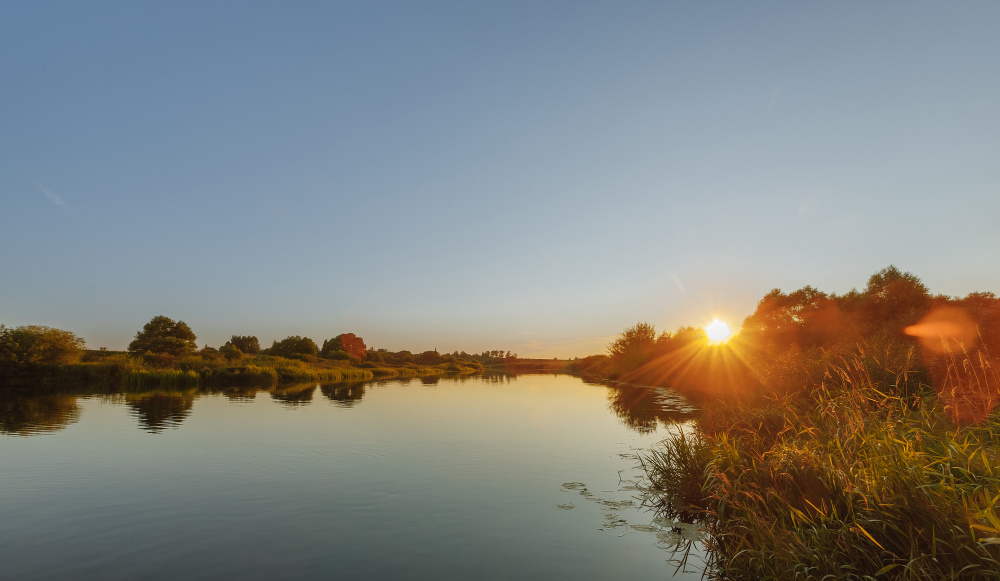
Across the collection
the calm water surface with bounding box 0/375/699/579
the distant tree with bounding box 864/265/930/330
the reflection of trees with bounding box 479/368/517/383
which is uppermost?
the distant tree with bounding box 864/265/930/330

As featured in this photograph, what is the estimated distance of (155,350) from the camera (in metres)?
47.4

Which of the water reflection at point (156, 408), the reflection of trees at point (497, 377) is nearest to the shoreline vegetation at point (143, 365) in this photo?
the water reflection at point (156, 408)

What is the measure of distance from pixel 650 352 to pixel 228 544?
71961 millimetres

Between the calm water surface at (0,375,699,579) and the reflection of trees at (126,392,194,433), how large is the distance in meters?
0.29

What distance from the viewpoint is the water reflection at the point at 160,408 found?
19888mm

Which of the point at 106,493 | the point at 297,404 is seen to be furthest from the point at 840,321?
the point at 106,493

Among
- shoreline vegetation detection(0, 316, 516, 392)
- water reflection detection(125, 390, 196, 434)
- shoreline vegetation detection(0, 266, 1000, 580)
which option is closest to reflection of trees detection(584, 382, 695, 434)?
shoreline vegetation detection(0, 266, 1000, 580)

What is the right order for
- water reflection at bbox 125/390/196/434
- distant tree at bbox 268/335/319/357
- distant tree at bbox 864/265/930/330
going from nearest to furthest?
water reflection at bbox 125/390/196/434
distant tree at bbox 864/265/930/330
distant tree at bbox 268/335/319/357

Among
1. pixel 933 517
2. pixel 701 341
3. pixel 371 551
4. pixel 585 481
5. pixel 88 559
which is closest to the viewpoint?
pixel 933 517

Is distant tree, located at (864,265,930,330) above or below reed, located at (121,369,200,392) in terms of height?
above

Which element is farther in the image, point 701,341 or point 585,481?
point 701,341

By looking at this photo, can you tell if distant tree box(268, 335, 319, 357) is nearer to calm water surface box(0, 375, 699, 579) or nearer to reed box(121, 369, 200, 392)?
reed box(121, 369, 200, 392)

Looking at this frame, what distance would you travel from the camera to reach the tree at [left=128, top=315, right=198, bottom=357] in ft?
156

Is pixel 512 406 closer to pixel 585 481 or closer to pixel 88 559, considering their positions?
pixel 585 481
